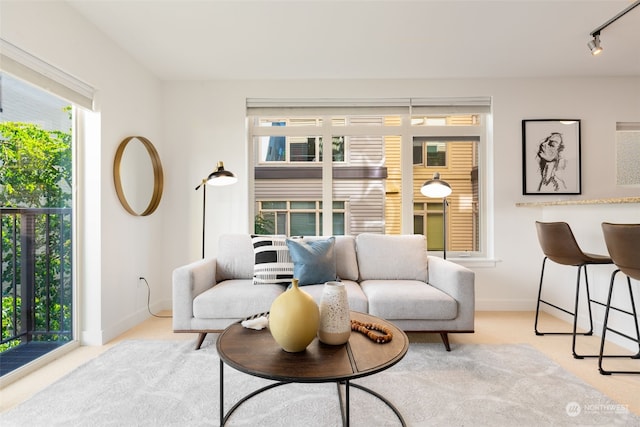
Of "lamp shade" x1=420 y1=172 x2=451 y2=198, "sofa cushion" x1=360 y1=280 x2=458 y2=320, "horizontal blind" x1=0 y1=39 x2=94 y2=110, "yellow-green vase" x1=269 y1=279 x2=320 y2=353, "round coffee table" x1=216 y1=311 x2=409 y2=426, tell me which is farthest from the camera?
"lamp shade" x1=420 y1=172 x2=451 y2=198

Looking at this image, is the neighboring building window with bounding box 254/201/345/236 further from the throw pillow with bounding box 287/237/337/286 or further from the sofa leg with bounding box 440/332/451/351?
the sofa leg with bounding box 440/332/451/351

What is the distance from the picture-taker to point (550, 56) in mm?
3059

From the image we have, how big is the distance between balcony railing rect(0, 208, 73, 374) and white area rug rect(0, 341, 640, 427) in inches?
17.8

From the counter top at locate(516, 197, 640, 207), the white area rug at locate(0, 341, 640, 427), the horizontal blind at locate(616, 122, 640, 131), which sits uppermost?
the horizontal blind at locate(616, 122, 640, 131)

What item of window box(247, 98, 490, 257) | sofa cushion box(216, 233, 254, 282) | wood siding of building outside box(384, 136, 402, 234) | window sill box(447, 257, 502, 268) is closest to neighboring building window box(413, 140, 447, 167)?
window box(247, 98, 490, 257)

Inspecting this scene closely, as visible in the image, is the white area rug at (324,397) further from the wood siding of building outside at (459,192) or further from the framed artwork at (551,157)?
the framed artwork at (551,157)

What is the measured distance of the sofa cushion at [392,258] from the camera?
9.57 ft

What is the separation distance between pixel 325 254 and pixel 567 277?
2367 mm

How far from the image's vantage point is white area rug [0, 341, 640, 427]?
1.60 meters

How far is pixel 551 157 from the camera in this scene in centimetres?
346

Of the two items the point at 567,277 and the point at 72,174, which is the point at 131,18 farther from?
the point at 567,277

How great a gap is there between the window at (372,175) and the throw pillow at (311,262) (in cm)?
98

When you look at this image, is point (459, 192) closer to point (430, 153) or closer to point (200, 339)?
point (430, 153)

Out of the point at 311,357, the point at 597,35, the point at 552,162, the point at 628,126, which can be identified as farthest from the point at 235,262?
the point at 628,126
